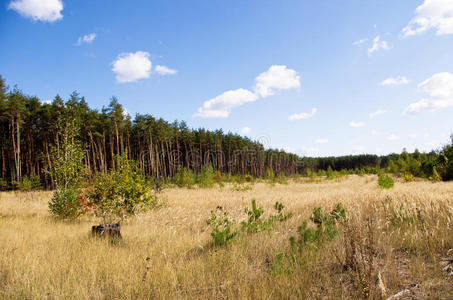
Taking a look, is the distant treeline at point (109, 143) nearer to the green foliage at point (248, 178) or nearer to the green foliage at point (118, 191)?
the green foliage at point (118, 191)

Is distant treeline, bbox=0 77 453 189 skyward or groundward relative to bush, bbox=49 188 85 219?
skyward

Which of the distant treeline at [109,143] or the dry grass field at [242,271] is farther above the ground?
the distant treeline at [109,143]

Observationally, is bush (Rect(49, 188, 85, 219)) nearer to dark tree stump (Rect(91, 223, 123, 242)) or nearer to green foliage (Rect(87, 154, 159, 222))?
green foliage (Rect(87, 154, 159, 222))

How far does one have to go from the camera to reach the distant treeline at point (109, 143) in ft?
92.7

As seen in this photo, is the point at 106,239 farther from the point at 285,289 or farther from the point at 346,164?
the point at 346,164


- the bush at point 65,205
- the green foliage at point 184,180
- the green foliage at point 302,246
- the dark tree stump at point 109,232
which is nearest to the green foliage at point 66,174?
the bush at point 65,205

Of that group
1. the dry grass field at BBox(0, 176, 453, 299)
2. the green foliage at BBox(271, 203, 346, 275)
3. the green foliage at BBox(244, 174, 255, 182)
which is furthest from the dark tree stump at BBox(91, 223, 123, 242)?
the green foliage at BBox(244, 174, 255, 182)

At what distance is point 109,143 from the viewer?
44969 millimetres

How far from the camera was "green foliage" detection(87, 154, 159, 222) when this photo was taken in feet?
28.8

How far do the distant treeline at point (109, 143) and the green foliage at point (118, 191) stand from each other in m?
0.62

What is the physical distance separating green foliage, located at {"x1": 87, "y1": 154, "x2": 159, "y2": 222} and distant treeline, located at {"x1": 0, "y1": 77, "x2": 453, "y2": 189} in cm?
62

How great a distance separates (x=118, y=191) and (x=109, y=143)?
134ft

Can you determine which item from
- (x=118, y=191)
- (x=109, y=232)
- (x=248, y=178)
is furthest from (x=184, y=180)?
(x=109, y=232)

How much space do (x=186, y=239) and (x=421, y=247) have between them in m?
4.49
